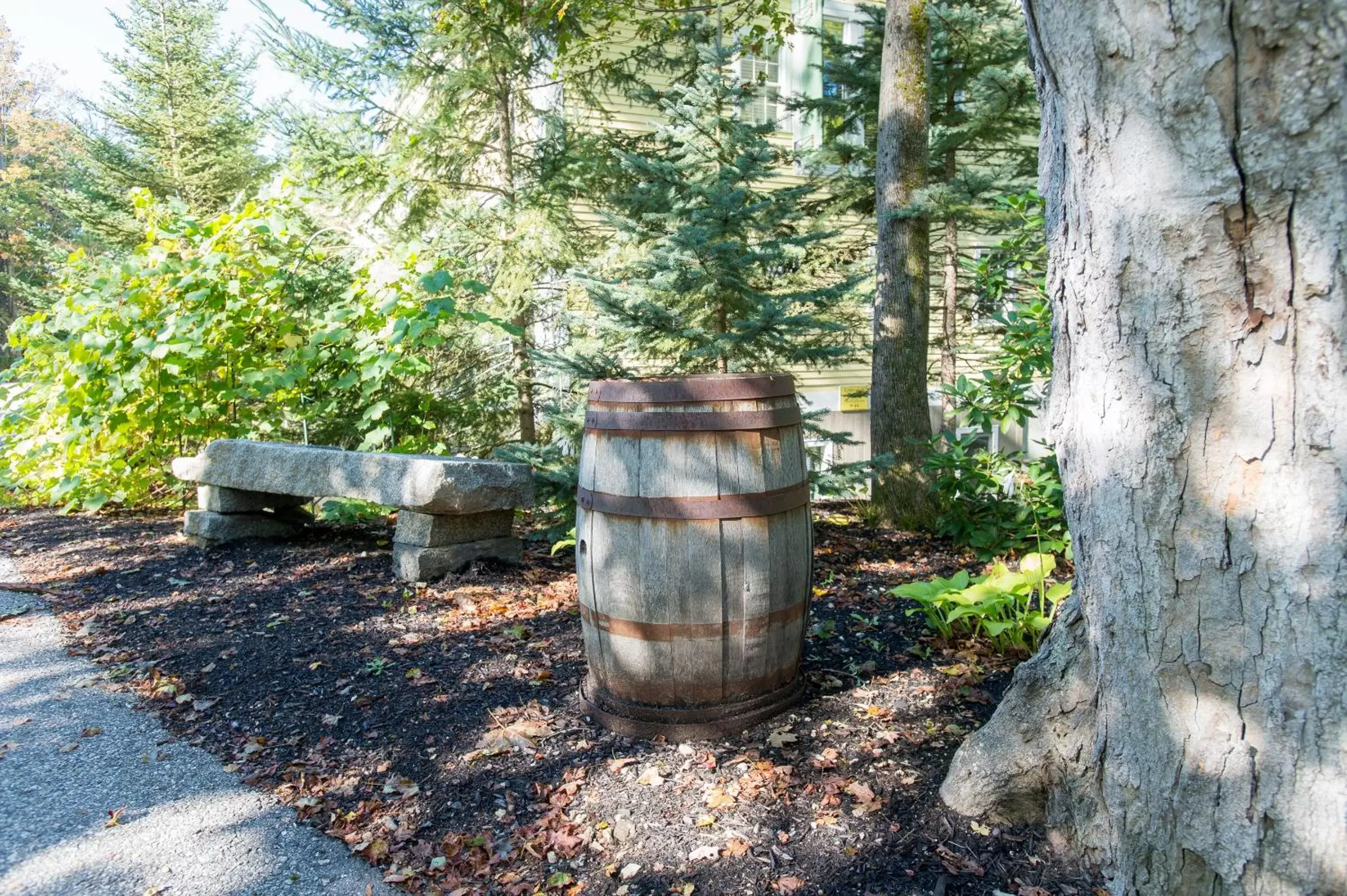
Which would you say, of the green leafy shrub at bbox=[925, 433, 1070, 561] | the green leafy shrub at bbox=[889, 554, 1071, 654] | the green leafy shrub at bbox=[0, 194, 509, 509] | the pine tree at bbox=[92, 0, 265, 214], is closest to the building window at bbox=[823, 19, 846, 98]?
the green leafy shrub at bbox=[0, 194, 509, 509]

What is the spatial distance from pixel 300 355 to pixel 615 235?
2.61 m

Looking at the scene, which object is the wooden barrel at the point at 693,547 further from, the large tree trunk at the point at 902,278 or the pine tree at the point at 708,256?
the large tree trunk at the point at 902,278

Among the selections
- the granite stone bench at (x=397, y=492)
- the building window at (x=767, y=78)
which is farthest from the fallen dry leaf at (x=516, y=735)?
the building window at (x=767, y=78)

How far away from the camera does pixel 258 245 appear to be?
646 centimetres

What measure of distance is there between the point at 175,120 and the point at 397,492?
13.9 metres

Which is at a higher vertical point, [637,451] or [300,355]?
[300,355]

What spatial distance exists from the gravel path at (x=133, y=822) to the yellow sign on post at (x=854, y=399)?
9847 mm

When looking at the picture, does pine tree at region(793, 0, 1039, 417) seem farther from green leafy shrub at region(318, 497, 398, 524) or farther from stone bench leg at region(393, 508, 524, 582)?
green leafy shrub at region(318, 497, 398, 524)

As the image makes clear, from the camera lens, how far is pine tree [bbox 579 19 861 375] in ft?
17.5

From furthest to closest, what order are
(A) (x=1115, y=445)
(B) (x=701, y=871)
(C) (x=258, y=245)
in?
1. (C) (x=258, y=245)
2. (B) (x=701, y=871)
3. (A) (x=1115, y=445)

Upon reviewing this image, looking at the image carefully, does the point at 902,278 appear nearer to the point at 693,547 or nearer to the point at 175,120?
the point at 693,547

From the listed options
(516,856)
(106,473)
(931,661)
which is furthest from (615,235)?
(516,856)

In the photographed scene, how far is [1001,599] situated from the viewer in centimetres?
315

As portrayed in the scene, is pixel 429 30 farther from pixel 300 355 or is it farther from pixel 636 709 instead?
pixel 636 709
